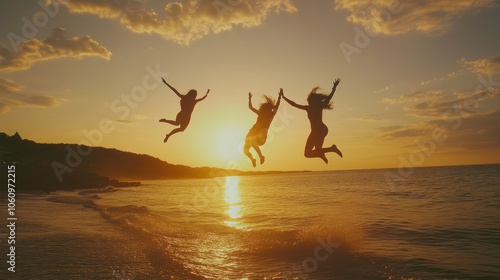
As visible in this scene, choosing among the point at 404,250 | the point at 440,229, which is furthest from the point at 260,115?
the point at 440,229

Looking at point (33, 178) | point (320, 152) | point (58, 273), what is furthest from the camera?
point (33, 178)

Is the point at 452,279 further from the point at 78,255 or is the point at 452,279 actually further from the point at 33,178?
the point at 33,178

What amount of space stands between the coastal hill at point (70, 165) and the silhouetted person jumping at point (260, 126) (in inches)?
1130

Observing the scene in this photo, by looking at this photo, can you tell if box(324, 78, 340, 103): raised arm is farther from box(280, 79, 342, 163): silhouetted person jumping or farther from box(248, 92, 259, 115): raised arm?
box(248, 92, 259, 115): raised arm

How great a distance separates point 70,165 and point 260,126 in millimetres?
93162

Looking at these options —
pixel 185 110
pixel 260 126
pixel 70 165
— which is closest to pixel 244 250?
pixel 260 126

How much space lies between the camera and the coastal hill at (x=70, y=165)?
51.1m

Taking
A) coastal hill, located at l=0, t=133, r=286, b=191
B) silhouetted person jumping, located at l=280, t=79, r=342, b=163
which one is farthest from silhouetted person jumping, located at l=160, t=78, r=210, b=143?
coastal hill, located at l=0, t=133, r=286, b=191

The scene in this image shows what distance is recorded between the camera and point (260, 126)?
10547 mm

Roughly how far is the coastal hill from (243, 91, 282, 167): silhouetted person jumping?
28706mm

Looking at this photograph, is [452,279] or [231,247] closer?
[452,279]

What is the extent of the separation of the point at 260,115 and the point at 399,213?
23.4 m

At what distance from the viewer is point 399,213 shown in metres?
28.8

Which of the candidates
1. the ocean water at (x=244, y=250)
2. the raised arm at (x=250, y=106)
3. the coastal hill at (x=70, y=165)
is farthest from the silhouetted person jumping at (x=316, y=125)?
the coastal hill at (x=70, y=165)
